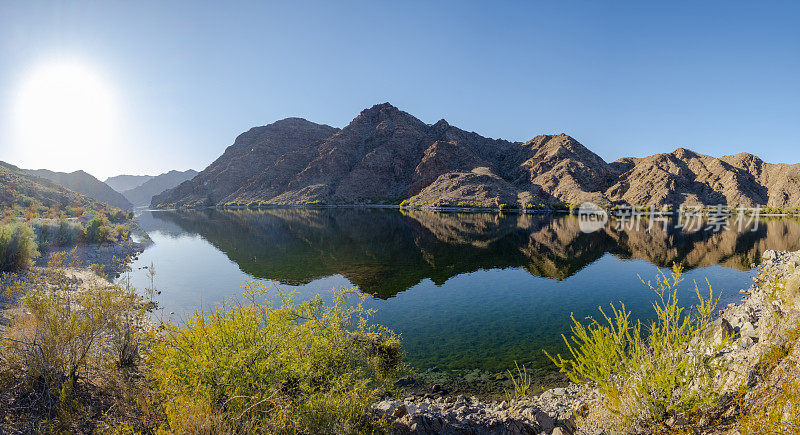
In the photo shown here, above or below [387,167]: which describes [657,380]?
below

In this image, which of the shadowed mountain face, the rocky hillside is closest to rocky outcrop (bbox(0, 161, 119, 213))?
the shadowed mountain face

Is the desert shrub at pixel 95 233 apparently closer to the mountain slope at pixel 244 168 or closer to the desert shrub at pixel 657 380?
the desert shrub at pixel 657 380

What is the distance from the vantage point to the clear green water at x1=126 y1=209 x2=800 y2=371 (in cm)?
1416

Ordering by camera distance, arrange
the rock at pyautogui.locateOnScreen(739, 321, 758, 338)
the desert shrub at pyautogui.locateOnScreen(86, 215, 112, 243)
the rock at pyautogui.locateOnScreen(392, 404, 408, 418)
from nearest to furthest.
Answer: the rock at pyautogui.locateOnScreen(392, 404, 408, 418)
the rock at pyautogui.locateOnScreen(739, 321, 758, 338)
the desert shrub at pyautogui.locateOnScreen(86, 215, 112, 243)

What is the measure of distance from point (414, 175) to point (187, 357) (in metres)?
135

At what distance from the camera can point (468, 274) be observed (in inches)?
941

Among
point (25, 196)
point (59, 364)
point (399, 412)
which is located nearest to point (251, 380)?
point (399, 412)

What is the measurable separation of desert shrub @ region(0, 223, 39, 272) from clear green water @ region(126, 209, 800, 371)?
6.38m

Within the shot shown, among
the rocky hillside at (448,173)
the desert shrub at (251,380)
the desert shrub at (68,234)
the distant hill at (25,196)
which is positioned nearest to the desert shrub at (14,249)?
the desert shrub at (68,234)

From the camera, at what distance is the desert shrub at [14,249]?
1584 cm

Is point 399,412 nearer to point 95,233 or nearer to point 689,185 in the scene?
point 95,233

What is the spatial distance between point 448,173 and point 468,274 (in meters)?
101

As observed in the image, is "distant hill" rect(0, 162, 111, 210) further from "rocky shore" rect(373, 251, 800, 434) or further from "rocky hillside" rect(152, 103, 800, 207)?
"rocky hillside" rect(152, 103, 800, 207)

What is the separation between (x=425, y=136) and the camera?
170 meters
